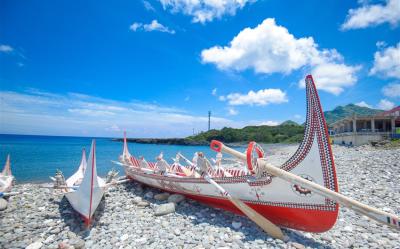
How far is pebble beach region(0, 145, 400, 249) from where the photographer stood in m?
5.33

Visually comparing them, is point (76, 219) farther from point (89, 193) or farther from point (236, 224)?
point (236, 224)

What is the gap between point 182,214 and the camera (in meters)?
7.21

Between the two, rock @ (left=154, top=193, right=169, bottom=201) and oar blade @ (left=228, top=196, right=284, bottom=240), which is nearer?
oar blade @ (left=228, top=196, right=284, bottom=240)

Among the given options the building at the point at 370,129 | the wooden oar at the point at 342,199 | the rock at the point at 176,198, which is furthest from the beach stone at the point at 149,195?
the building at the point at 370,129

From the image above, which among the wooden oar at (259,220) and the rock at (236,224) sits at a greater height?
the wooden oar at (259,220)

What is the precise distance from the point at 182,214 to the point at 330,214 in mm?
4384

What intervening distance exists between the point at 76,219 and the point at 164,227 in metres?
3.11

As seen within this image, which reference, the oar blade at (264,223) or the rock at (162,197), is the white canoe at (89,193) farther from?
the oar blade at (264,223)

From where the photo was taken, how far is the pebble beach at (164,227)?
533 cm

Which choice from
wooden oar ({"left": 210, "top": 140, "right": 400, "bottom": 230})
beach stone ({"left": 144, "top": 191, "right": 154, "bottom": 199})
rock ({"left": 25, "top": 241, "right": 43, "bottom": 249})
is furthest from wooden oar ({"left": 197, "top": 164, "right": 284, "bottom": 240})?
rock ({"left": 25, "top": 241, "right": 43, "bottom": 249})

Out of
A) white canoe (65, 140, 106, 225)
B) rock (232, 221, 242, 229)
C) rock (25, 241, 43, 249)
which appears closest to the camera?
rock (25, 241, 43, 249)

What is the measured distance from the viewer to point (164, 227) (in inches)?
249

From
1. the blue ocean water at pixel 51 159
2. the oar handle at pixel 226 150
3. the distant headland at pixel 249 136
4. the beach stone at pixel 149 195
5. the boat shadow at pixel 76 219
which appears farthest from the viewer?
the distant headland at pixel 249 136

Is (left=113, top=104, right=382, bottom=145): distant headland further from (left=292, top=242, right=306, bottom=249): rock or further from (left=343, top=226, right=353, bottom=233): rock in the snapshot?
(left=292, top=242, right=306, bottom=249): rock
